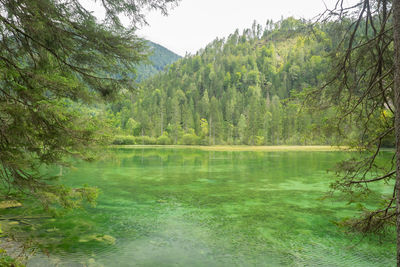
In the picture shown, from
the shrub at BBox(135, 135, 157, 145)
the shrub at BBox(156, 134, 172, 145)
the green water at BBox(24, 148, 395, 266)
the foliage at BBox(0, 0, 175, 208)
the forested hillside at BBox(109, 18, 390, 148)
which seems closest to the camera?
the foliage at BBox(0, 0, 175, 208)

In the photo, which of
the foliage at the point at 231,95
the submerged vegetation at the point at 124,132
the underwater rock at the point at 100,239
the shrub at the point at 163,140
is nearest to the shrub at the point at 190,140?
the foliage at the point at 231,95

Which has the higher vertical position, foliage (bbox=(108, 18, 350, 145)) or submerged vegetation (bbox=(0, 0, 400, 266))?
foliage (bbox=(108, 18, 350, 145))

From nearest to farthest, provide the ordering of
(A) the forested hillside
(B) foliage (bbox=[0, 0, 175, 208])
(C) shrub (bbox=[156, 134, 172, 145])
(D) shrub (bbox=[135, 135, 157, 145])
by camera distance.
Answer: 1. (B) foliage (bbox=[0, 0, 175, 208])
2. (A) the forested hillside
3. (D) shrub (bbox=[135, 135, 157, 145])
4. (C) shrub (bbox=[156, 134, 172, 145])

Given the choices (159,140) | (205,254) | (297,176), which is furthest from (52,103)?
(159,140)

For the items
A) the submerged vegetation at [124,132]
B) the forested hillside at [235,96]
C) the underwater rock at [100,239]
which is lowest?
the underwater rock at [100,239]

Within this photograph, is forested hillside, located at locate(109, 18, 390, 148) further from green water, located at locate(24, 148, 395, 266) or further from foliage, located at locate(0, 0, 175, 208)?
green water, located at locate(24, 148, 395, 266)

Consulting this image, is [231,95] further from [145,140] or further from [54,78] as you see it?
[54,78]

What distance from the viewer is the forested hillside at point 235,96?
6134 centimetres

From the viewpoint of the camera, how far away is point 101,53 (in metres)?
5.32

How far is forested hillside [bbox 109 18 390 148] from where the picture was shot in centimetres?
6134

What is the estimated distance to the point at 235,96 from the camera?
297 feet

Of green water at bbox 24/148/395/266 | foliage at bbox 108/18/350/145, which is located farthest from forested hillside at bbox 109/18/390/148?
green water at bbox 24/148/395/266

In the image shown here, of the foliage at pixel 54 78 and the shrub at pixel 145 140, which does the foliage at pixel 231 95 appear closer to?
the shrub at pixel 145 140

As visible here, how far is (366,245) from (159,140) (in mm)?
61914
